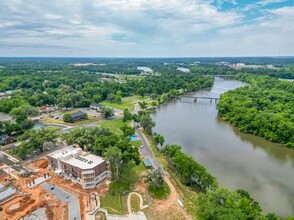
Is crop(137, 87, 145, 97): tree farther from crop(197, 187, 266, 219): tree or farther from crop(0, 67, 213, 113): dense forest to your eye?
crop(197, 187, 266, 219): tree

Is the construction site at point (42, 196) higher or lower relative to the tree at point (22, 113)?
lower

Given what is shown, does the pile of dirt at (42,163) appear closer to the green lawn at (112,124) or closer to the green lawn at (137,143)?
the green lawn at (137,143)

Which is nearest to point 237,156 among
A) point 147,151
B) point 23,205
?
point 147,151

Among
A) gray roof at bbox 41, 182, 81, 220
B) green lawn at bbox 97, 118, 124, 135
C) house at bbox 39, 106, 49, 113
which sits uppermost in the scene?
gray roof at bbox 41, 182, 81, 220

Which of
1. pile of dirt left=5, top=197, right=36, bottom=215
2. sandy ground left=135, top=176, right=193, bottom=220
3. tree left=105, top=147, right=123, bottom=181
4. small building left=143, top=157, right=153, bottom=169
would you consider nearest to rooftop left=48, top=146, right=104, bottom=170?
tree left=105, top=147, right=123, bottom=181

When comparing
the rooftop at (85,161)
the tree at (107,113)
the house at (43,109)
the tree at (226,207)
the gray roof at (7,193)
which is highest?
the tree at (226,207)

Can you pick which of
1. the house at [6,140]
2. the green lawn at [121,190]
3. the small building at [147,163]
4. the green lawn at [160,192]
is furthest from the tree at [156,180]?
the house at [6,140]

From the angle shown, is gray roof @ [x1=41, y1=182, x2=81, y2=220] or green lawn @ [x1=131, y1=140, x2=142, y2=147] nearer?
gray roof @ [x1=41, y1=182, x2=81, y2=220]
